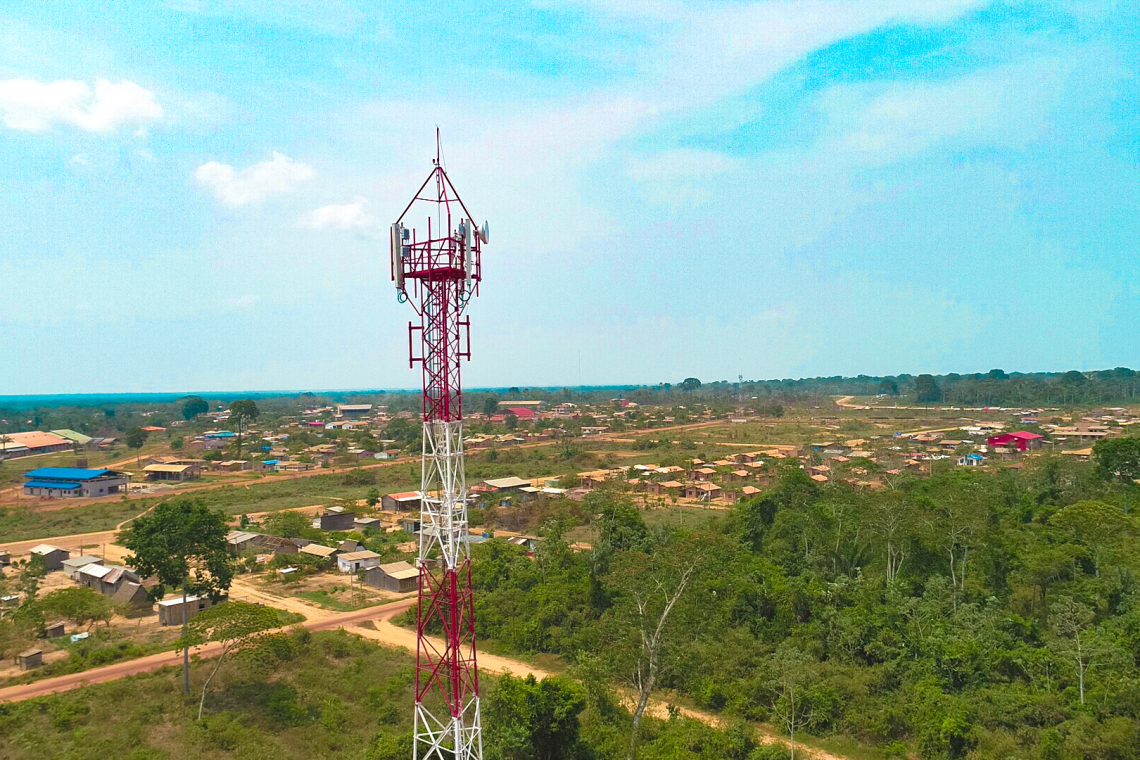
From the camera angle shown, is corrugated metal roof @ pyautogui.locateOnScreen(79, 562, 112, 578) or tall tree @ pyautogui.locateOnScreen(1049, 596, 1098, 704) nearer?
tall tree @ pyautogui.locateOnScreen(1049, 596, 1098, 704)

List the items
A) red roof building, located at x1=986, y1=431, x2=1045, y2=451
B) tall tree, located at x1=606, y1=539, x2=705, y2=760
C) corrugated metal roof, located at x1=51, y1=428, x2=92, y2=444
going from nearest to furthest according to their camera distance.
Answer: tall tree, located at x1=606, y1=539, x2=705, y2=760 < red roof building, located at x1=986, y1=431, x2=1045, y2=451 < corrugated metal roof, located at x1=51, y1=428, x2=92, y2=444

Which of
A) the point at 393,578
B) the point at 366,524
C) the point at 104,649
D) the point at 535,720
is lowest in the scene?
the point at 393,578

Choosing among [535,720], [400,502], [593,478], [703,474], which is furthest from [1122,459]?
[400,502]

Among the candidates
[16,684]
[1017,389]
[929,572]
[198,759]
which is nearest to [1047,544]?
[929,572]

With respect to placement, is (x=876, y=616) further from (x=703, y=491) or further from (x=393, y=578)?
(x=703, y=491)

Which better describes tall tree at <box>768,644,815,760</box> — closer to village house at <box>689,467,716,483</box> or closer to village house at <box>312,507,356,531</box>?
village house at <box>312,507,356,531</box>

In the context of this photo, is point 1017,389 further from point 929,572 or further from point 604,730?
point 604,730

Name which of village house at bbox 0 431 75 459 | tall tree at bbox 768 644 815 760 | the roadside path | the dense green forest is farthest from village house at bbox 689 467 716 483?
village house at bbox 0 431 75 459
